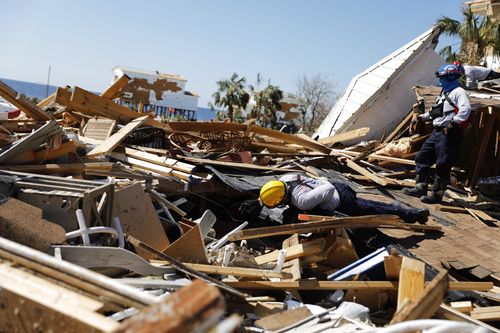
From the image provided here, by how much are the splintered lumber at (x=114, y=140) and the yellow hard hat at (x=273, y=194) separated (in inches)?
111

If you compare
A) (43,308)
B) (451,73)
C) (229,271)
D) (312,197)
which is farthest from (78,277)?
(451,73)

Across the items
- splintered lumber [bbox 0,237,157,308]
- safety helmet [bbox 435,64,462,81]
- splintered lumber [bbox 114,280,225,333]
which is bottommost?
splintered lumber [bbox 0,237,157,308]

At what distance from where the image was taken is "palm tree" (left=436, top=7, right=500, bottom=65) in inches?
737

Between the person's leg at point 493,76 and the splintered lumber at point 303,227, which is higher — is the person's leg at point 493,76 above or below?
above

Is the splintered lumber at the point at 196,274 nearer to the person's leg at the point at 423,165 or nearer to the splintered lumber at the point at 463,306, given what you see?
the splintered lumber at the point at 463,306

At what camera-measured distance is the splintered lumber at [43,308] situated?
5.35 ft

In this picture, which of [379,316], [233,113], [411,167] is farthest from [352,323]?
[233,113]

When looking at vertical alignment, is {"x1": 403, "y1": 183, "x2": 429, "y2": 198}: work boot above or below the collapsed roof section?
below

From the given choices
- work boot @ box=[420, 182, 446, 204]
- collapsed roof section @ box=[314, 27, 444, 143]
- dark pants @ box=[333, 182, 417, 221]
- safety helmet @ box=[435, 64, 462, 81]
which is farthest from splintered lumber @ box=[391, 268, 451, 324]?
collapsed roof section @ box=[314, 27, 444, 143]

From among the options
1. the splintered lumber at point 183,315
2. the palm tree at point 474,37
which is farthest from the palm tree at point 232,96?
the splintered lumber at point 183,315

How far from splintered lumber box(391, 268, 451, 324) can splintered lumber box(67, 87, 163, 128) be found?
742 centimetres

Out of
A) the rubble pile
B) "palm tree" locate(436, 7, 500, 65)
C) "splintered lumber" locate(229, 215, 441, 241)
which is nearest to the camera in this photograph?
the rubble pile

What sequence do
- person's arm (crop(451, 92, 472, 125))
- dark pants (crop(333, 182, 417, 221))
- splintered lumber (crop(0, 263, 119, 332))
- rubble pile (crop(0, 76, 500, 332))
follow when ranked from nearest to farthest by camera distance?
splintered lumber (crop(0, 263, 119, 332)) < rubble pile (crop(0, 76, 500, 332)) < dark pants (crop(333, 182, 417, 221)) < person's arm (crop(451, 92, 472, 125))

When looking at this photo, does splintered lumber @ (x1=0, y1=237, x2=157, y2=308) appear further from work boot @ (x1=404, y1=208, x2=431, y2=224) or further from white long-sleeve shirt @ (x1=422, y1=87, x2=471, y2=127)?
white long-sleeve shirt @ (x1=422, y1=87, x2=471, y2=127)
